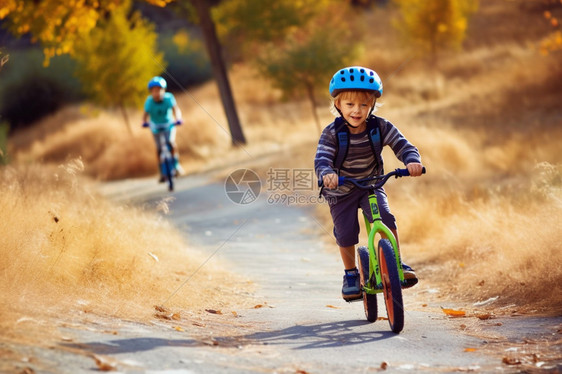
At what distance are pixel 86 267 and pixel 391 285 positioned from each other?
8.64 ft

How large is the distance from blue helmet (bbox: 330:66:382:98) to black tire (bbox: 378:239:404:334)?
120 centimetres

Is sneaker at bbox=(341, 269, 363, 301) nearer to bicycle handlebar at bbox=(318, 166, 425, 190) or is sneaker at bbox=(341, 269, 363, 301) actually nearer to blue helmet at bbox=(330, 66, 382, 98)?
bicycle handlebar at bbox=(318, 166, 425, 190)

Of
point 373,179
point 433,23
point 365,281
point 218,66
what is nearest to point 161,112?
point 218,66

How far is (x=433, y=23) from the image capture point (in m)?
34.4

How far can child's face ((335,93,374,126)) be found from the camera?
5.75m

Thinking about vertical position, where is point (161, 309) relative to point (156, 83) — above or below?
below

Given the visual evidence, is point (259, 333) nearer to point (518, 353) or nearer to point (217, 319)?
point (217, 319)

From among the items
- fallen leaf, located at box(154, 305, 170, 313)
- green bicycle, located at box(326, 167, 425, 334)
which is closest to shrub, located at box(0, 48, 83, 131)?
fallen leaf, located at box(154, 305, 170, 313)

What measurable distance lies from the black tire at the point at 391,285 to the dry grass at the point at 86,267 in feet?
5.68

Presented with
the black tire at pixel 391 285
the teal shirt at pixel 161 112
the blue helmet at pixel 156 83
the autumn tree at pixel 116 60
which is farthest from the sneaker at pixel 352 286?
the autumn tree at pixel 116 60

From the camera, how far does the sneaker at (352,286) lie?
5922 millimetres

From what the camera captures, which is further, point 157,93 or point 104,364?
point 157,93
